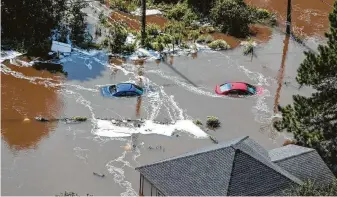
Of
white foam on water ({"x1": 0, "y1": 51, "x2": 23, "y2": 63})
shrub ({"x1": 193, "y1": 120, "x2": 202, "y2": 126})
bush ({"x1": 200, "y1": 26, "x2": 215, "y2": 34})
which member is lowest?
shrub ({"x1": 193, "y1": 120, "x2": 202, "y2": 126})

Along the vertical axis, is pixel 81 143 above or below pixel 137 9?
below

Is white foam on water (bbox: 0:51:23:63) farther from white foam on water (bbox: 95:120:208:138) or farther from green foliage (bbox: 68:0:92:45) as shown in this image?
white foam on water (bbox: 95:120:208:138)

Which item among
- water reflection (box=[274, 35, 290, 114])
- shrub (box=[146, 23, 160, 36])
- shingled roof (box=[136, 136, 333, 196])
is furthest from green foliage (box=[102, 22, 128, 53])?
shingled roof (box=[136, 136, 333, 196])

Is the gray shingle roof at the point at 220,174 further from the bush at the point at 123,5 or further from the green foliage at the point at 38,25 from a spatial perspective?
the bush at the point at 123,5

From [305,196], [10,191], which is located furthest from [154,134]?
[305,196]

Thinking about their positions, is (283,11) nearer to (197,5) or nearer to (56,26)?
(197,5)

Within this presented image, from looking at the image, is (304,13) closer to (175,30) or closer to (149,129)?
(175,30)
